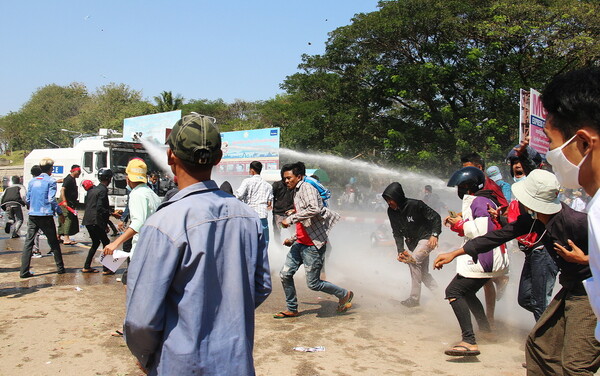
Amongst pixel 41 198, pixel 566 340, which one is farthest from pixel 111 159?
pixel 566 340

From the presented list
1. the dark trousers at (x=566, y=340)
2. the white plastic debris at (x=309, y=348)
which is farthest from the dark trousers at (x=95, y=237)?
the dark trousers at (x=566, y=340)

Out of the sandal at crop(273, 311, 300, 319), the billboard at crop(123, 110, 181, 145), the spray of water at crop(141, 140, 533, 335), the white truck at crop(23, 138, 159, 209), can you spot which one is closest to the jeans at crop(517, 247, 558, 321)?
the spray of water at crop(141, 140, 533, 335)

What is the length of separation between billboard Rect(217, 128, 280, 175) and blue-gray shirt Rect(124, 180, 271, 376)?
19572 millimetres

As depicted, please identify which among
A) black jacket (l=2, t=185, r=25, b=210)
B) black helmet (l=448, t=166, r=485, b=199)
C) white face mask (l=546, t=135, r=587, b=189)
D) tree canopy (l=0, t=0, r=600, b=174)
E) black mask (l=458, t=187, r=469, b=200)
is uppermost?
tree canopy (l=0, t=0, r=600, b=174)

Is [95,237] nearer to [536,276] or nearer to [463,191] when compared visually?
[463,191]

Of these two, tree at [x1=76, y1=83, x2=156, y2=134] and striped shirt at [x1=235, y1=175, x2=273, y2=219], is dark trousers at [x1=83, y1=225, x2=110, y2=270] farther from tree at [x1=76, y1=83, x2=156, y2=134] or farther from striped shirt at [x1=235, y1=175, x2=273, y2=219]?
tree at [x1=76, y1=83, x2=156, y2=134]

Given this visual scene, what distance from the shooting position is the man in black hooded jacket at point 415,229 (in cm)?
613

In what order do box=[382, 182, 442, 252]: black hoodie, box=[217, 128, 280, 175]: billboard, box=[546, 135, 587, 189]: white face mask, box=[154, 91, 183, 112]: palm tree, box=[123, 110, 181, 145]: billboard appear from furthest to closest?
box=[154, 91, 183, 112]: palm tree < box=[123, 110, 181, 145]: billboard < box=[217, 128, 280, 175]: billboard < box=[382, 182, 442, 252]: black hoodie < box=[546, 135, 587, 189]: white face mask

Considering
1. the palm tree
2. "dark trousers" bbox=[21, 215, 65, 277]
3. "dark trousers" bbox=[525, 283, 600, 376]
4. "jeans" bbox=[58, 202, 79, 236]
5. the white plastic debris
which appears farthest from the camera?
the palm tree

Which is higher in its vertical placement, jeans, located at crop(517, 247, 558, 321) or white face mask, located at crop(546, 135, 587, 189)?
white face mask, located at crop(546, 135, 587, 189)

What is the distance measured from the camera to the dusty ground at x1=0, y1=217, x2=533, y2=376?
4.33 m

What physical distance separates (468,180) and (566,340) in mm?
2448

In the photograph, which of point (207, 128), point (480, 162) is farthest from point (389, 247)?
point (207, 128)

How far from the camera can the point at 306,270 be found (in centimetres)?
586
